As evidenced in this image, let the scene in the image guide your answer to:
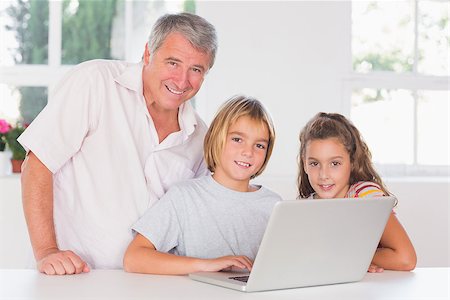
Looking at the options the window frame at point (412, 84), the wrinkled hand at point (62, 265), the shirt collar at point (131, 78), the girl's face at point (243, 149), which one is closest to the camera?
the wrinkled hand at point (62, 265)

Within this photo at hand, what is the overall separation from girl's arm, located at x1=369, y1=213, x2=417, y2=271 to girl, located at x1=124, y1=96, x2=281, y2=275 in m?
0.33

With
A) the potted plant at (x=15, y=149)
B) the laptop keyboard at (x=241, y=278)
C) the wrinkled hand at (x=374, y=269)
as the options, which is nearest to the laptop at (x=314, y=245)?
the laptop keyboard at (x=241, y=278)

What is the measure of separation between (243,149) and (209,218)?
0.21m

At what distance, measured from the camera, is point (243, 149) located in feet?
7.56

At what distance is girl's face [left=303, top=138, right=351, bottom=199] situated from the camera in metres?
2.59

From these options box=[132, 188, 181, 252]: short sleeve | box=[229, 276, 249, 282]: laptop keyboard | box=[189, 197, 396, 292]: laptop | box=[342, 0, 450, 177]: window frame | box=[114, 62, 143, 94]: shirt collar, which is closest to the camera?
box=[189, 197, 396, 292]: laptop

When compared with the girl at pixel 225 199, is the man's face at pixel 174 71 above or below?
above

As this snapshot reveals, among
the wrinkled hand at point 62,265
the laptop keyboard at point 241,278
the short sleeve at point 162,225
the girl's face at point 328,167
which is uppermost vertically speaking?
the girl's face at point 328,167

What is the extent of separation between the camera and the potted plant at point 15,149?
14.8 feet

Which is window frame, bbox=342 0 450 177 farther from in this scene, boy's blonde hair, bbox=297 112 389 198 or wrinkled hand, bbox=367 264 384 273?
wrinkled hand, bbox=367 264 384 273

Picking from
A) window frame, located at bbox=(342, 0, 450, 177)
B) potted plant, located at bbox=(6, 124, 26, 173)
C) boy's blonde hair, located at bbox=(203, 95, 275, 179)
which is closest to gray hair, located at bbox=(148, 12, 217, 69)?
boy's blonde hair, located at bbox=(203, 95, 275, 179)

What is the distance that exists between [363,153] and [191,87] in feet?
1.99

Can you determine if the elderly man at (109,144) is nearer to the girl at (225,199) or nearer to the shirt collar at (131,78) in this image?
the shirt collar at (131,78)

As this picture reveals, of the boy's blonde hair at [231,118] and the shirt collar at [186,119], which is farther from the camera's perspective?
the shirt collar at [186,119]
